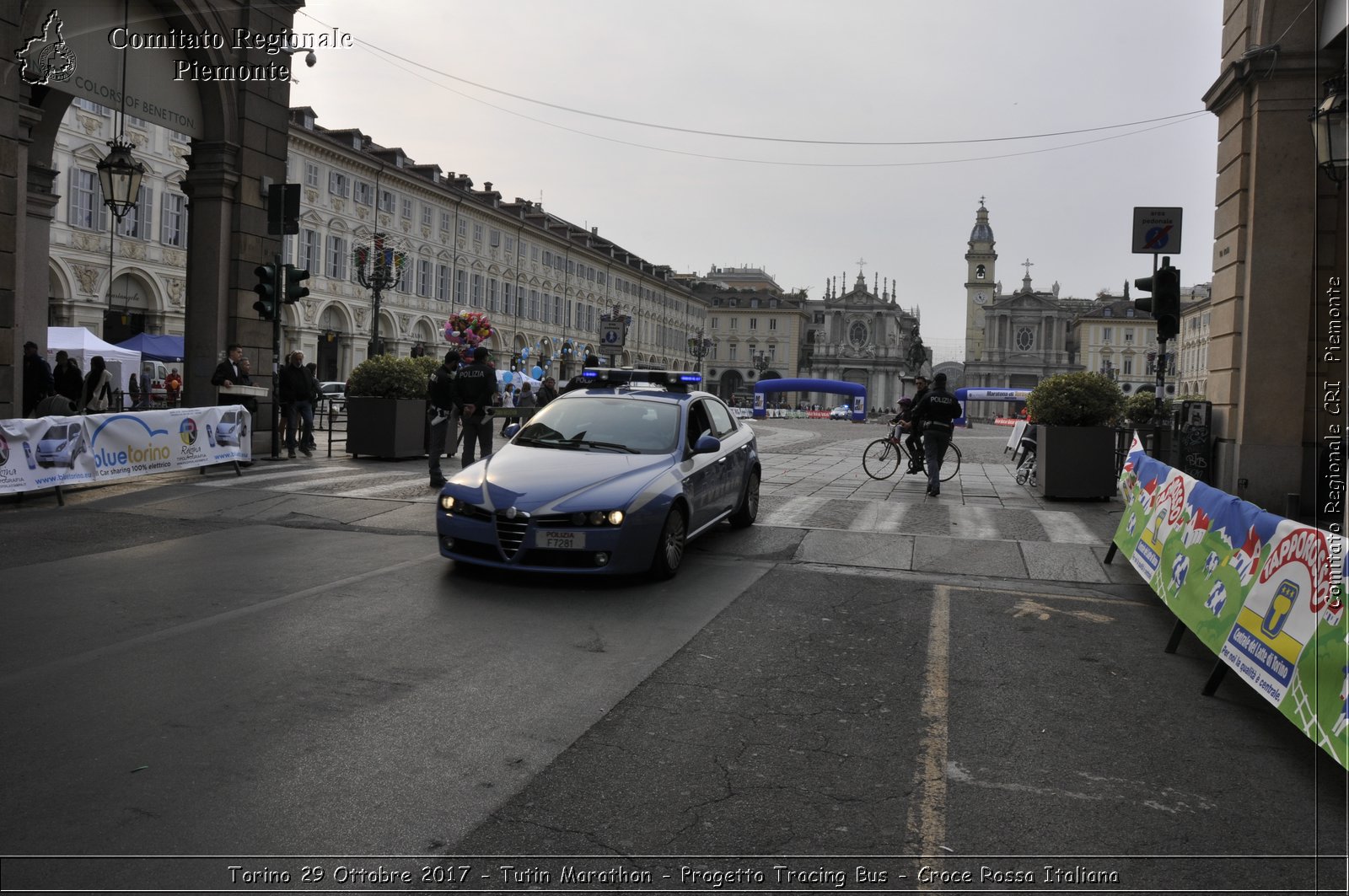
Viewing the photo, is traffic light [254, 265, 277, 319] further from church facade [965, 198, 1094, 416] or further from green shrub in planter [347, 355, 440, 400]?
church facade [965, 198, 1094, 416]

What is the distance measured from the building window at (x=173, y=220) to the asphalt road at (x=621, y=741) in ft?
115

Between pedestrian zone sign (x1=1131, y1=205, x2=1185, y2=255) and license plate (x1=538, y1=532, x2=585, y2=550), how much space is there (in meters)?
10.1

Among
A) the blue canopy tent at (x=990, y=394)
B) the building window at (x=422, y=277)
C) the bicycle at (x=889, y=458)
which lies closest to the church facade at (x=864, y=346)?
the blue canopy tent at (x=990, y=394)

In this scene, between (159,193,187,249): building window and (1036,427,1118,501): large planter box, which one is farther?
(159,193,187,249): building window

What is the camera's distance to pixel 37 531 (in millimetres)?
9258

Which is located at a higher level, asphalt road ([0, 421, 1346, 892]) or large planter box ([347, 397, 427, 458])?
large planter box ([347, 397, 427, 458])

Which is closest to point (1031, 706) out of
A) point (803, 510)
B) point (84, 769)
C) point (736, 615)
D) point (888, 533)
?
point (736, 615)

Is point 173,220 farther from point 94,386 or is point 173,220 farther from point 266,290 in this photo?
point 266,290

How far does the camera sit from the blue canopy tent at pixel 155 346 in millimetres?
32562

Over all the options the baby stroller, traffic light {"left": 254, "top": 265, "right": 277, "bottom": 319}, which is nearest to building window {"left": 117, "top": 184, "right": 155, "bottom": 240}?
traffic light {"left": 254, "top": 265, "right": 277, "bottom": 319}

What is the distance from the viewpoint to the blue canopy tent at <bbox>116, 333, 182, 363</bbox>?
3256cm

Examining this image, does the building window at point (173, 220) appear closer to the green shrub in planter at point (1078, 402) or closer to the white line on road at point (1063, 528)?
the green shrub in planter at point (1078, 402)

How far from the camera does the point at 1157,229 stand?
13805 millimetres

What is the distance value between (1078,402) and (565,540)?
A: 8916 millimetres
